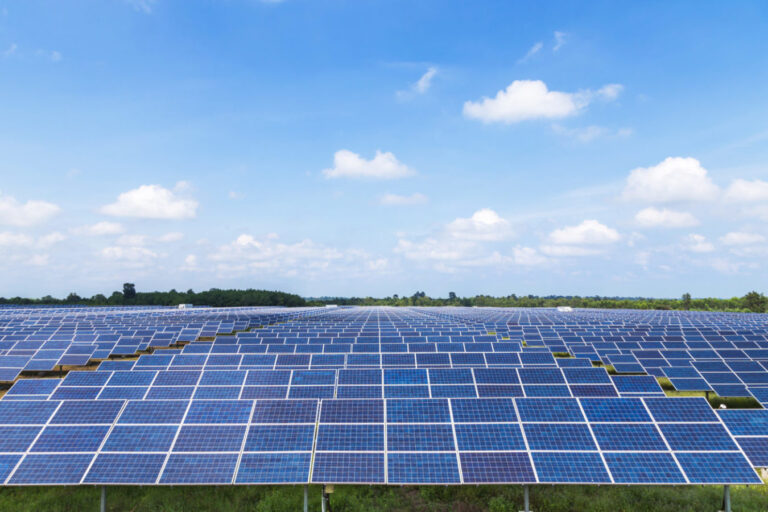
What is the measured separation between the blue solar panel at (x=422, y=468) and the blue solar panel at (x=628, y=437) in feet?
10.6

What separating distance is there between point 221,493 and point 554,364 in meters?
12.8

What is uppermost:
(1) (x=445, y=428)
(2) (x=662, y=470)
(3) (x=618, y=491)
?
(1) (x=445, y=428)

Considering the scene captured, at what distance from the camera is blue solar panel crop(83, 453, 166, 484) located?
815 cm

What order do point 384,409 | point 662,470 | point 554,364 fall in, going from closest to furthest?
point 662,470 < point 384,409 < point 554,364

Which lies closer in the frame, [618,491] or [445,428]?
[445,428]

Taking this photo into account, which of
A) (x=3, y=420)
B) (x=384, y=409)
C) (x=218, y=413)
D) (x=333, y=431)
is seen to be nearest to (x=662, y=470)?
(x=384, y=409)

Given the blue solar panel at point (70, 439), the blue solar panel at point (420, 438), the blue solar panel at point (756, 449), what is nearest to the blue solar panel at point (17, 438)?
the blue solar panel at point (70, 439)

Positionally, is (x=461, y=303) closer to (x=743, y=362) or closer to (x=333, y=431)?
(x=743, y=362)

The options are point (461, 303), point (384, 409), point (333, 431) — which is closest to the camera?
point (333, 431)

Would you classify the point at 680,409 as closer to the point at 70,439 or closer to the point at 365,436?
the point at 365,436

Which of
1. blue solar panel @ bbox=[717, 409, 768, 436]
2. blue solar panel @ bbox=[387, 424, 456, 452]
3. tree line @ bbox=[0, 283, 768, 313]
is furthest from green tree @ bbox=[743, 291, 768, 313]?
blue solar panel @ bbox=[387, 424, 456, 452]

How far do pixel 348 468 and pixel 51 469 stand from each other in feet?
19.5

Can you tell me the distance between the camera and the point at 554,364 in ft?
55.7

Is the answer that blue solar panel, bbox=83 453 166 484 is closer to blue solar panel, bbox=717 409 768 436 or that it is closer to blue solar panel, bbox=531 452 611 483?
blue solar panel, bbox=531 452 611 483
